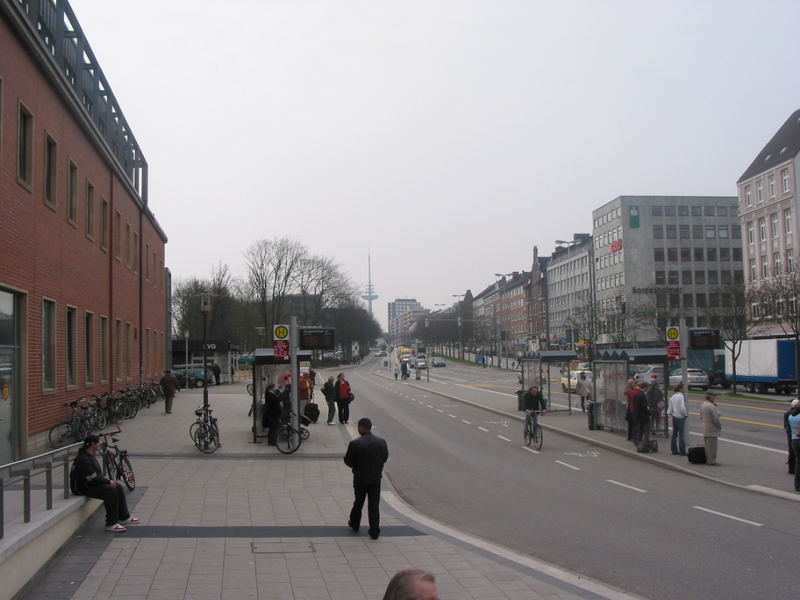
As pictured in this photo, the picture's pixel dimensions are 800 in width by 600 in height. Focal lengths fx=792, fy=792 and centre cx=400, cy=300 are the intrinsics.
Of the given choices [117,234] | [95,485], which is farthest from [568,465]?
[117,234]

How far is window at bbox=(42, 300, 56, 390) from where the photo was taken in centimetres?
1886

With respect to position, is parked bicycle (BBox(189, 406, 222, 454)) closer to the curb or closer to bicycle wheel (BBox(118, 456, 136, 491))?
bicycle wheel (BBox(118, 456, 136, 491))

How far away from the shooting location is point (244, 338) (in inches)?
3568

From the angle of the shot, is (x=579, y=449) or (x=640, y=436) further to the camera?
(x=579, y=449)

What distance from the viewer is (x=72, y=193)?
72.5 feet

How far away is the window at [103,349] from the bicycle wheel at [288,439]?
10.4 metres

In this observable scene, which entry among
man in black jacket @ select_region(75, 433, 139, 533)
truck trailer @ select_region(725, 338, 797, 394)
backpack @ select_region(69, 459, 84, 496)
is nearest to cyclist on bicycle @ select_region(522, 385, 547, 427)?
man in black jacket @ select_region(75, 433, 139, 533)

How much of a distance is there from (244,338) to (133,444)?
71.7 m

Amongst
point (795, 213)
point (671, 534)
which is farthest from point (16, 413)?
point (795, 213)

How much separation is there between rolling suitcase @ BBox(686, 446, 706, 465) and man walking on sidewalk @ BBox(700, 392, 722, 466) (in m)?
0.09

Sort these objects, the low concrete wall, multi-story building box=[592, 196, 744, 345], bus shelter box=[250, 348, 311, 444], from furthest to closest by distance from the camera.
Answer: multi-story building box=[592, 196, 744, 345]
bus shelter box=[250, 348, 311, 444]
the low concrete wall

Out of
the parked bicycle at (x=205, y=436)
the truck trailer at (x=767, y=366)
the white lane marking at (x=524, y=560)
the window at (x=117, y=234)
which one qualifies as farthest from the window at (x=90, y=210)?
the truck trailer at (x=767, y=366)

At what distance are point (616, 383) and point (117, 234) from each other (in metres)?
18.6

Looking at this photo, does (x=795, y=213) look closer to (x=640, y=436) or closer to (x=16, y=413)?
(x=640, y=436)
